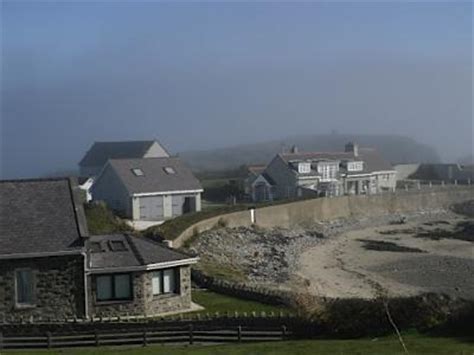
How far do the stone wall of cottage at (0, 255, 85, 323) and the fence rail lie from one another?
8.12ft

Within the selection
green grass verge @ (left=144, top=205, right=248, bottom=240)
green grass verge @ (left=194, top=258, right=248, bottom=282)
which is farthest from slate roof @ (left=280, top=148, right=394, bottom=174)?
green grass verge @ (left=194, top=258, right=248, bottom=282)

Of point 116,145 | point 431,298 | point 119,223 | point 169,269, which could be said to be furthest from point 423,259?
point 116,145

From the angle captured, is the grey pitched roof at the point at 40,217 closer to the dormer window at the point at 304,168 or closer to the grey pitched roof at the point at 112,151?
the grey pitched roof at the point at 112,151

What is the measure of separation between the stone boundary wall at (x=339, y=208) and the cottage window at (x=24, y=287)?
1774cm

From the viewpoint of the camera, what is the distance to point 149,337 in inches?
747

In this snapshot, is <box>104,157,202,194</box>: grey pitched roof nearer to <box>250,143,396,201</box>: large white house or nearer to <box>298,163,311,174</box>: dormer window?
<box>250,143,396,201</box>: large white house

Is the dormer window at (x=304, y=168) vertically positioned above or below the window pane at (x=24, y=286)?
above

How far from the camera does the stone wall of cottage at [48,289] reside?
21594 millimetres

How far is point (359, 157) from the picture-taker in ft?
264

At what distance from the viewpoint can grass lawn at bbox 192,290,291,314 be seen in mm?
22828

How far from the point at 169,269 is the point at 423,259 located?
79.4 feet

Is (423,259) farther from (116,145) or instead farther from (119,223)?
(116,145)

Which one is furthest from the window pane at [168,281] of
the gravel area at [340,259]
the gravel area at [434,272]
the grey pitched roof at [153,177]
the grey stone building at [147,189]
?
the grey pitched roof at [153,177]

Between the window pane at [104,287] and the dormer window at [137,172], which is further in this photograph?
the dormer window at [137,172]
